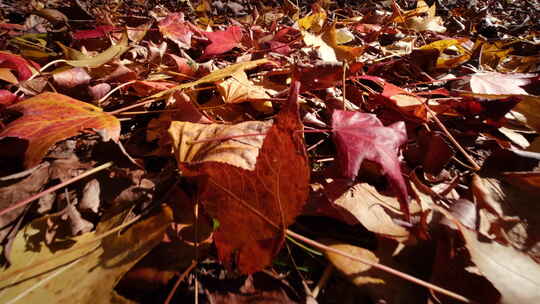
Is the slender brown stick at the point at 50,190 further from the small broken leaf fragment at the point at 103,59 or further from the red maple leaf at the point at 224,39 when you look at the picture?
the red maple leaf at the point at 224,39

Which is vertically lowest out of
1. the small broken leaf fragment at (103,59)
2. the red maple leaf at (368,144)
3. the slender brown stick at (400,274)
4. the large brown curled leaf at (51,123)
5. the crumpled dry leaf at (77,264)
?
the crumpled dry leaf at (77,264)

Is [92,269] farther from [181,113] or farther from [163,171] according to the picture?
[181,113]

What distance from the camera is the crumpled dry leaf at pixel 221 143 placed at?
1.14 feet

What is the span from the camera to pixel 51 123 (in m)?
0.42

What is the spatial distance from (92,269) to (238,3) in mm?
2116

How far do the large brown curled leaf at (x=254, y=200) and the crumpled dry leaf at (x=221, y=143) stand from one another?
0.14 ft

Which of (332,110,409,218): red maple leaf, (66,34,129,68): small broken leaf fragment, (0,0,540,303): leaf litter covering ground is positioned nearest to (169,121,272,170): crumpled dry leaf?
(0,0,540,303): leaf litter covering ground

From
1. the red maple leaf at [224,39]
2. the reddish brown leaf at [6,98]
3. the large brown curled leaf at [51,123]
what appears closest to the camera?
the large brown curled leaf at [51,123]

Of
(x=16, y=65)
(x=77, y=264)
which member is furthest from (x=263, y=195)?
(x=16, y=65)

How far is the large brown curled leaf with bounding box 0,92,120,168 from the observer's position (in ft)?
1.22

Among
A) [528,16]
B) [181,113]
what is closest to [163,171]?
[181,113]

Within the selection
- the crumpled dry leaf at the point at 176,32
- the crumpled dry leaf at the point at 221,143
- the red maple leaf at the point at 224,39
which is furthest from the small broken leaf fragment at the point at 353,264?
the crumpled dry leaf at the point at 176,32

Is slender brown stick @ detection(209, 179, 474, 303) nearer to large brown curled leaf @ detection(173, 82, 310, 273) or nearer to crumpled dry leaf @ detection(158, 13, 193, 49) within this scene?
large brown curled leaf @ detection(173, 82, 310, 273)

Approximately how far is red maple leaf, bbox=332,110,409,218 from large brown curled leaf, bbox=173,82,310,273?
10 centimetres
